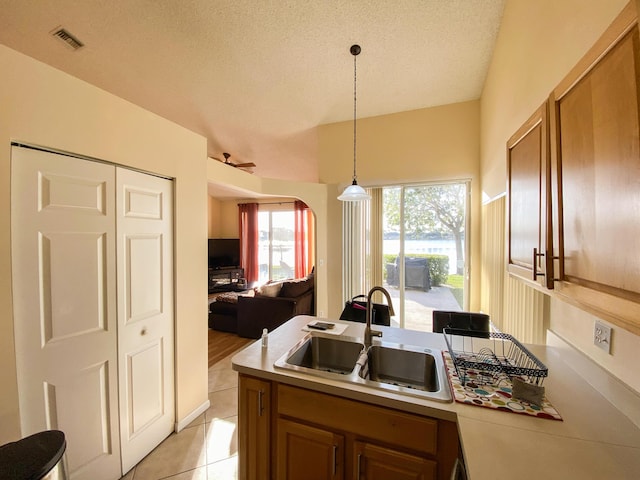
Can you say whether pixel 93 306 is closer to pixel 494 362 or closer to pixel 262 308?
pixel 494 362

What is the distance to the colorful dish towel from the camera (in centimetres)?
93

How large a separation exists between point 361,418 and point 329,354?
1.80ft

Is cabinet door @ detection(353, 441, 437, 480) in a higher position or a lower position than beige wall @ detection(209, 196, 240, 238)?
lower

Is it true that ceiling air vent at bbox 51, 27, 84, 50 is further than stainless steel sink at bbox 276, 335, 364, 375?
Yes

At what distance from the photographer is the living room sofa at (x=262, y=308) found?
360 cm

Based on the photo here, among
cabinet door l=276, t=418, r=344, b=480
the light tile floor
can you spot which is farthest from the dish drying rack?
the light tile floor

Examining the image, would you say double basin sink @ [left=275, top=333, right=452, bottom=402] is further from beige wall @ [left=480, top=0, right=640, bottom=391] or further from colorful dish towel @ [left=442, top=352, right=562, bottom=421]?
beige wall @ [left=480, top=0, right=640, bottom=391]

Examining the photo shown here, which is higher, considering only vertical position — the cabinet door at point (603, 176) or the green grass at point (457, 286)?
the cabinet door at point (603, 176)

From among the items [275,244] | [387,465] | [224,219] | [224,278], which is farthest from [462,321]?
[224,219]

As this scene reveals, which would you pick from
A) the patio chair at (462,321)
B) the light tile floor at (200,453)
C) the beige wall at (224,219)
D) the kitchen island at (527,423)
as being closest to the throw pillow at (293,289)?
the light tile floor at (200,453)

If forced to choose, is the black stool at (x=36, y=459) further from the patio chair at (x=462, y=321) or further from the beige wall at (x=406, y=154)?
the beige wall at (x=406, y=154)

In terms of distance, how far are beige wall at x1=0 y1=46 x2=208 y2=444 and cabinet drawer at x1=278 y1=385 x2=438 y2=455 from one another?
4.00ft

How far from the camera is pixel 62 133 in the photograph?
1.27 metres

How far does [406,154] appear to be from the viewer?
344 cm
